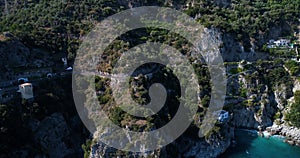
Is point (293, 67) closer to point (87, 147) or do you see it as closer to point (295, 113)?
point (295, 113)

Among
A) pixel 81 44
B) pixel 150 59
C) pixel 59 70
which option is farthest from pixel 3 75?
pixel 150 59

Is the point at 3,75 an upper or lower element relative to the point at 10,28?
lower

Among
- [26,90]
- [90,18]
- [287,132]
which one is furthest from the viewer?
[90,18]

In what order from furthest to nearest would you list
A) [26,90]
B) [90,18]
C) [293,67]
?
1. [90,18]
2. [293,67]
3. [26,90]

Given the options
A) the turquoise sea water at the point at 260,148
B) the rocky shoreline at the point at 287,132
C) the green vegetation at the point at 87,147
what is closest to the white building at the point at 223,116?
the turquoise sea water at the point at 260,148

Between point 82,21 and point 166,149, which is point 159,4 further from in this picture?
point 166,149

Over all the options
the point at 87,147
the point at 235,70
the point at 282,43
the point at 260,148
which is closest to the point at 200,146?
the point at 260,148
